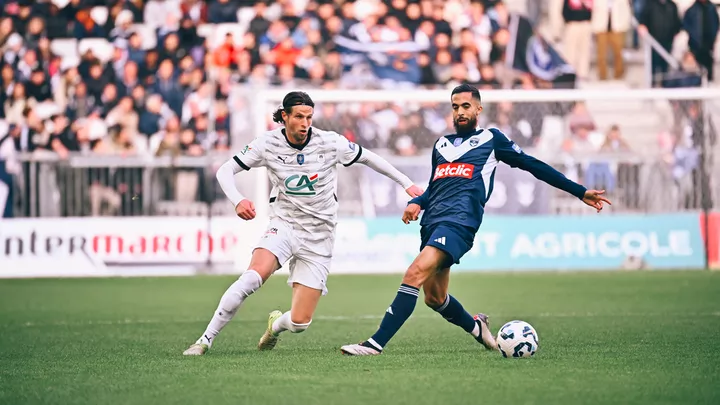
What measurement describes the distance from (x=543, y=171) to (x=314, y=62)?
14.7 metres

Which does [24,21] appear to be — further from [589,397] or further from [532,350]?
[589,397]

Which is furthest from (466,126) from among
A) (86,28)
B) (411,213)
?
(86,28)

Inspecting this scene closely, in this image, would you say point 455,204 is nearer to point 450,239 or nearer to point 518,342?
point 450,239

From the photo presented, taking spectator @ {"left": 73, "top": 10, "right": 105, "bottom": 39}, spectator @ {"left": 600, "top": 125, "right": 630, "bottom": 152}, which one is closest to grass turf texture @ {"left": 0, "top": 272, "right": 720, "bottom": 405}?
spectator @ {"left": 600, "top": 125, "right": 630, "bottom": 152}

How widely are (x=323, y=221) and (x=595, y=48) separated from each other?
1591 centimetres

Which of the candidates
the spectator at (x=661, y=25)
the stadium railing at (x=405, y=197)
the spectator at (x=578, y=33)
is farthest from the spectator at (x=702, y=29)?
the stadium railing at (x=405, y=197)

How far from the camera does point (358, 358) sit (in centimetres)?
916

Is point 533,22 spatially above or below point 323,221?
above

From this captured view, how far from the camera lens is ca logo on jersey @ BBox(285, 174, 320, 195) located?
397 inches

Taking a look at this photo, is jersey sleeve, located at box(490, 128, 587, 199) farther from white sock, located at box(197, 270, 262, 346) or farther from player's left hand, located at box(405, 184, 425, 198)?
white sock, located at box(197, 270, 262, 346)

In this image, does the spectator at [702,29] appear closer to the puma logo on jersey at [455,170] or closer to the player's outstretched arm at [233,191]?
the puma logo on jersey at [455,170]

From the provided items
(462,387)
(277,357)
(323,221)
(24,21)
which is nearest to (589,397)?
(462,387)

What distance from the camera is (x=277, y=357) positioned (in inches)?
372

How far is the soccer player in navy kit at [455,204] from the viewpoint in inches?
372
